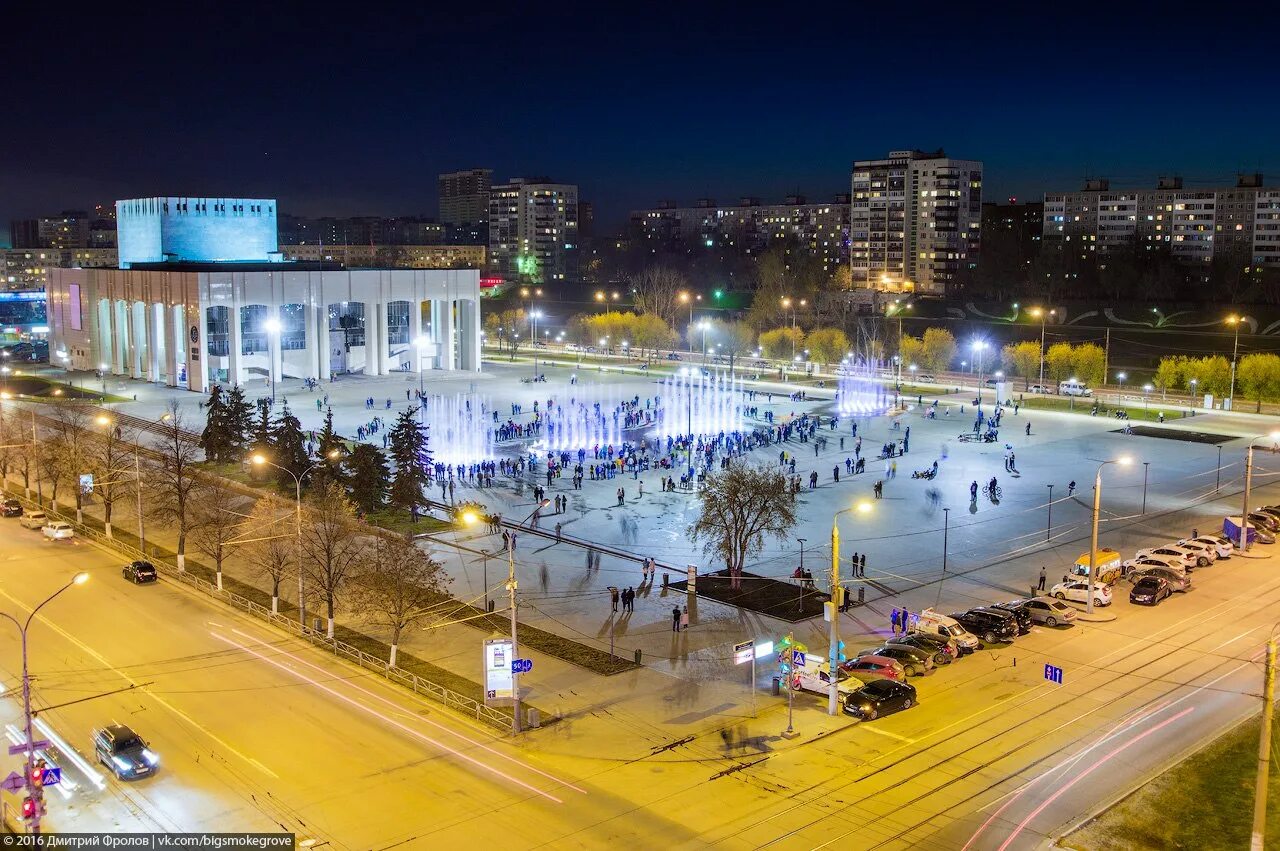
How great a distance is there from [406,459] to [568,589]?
40.9ft

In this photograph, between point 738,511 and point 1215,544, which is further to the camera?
point 1215,544

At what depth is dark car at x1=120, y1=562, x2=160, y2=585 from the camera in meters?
35.9

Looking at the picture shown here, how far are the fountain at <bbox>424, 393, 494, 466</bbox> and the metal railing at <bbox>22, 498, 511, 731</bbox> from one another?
17208mm

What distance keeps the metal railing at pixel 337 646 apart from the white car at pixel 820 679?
703cm

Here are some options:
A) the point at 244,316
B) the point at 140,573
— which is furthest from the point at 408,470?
the point at 244,316

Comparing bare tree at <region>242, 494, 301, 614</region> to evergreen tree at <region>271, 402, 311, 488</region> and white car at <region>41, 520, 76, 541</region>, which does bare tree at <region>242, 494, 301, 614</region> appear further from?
evergreen tree at <region>271, 402, 311, 488</region>

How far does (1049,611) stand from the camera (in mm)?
31656

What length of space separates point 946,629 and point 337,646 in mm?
15738

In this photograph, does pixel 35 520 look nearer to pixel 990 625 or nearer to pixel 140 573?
pixel 140 573

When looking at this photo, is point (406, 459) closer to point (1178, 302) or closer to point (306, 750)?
point (306, 750)

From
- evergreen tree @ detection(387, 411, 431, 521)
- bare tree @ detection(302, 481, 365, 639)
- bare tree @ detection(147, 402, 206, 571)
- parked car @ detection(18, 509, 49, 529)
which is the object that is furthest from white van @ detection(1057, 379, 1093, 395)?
parked car @ detection(18, 509, 49, 529)

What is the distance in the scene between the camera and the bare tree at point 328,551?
100ft

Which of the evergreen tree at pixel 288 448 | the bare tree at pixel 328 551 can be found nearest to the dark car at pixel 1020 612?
the bare tree at pixel 328 551

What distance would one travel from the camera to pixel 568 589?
3512cm
